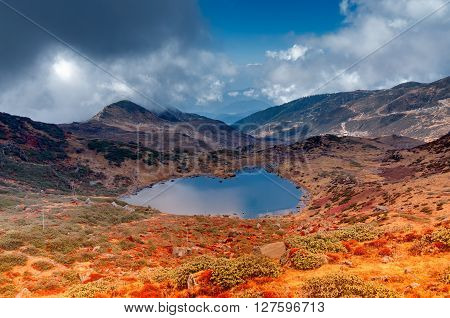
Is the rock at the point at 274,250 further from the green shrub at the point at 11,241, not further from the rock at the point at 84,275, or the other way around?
the green shrub at the point at 11,241

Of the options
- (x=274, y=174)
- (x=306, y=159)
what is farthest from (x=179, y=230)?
(x=306, y=159)

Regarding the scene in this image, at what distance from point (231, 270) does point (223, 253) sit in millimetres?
16977

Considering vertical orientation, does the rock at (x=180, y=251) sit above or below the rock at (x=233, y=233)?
below

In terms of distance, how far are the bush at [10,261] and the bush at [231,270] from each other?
543 inches

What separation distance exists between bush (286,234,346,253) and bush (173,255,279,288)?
4939 millimetres

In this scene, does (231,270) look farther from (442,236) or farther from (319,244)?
(442,236)

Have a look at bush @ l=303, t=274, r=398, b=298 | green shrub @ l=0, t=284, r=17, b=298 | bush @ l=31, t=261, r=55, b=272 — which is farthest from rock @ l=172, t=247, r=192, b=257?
bush @ l=303, t=274, r=398, b=298

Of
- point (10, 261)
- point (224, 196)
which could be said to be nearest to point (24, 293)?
point (10, 261)

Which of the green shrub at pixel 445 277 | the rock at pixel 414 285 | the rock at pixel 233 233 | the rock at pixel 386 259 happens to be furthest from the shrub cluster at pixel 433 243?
the rock at pixel 233 233

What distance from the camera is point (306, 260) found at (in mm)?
A: 18688

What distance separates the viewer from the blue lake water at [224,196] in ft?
270

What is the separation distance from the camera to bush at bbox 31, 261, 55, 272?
24.9m

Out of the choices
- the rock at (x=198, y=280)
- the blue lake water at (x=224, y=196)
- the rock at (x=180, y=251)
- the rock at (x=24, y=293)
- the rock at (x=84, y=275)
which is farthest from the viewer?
the blue lake water at (x=224, y=196)

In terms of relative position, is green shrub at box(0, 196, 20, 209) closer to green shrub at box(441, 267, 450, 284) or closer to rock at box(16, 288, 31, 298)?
rock at box(16, 288, 31, 298)
